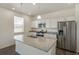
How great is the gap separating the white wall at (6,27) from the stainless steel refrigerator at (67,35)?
8.90 feet

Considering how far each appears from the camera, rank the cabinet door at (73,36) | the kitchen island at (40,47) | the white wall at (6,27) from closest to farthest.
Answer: the kitchen island at (40,47) → the cabinet door at (73,36) → the white wall at (6,27)

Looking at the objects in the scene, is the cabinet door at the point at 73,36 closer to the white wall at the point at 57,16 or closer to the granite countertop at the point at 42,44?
the white wall at the point at 57,16

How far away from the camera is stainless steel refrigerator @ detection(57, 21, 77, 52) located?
12.1ft

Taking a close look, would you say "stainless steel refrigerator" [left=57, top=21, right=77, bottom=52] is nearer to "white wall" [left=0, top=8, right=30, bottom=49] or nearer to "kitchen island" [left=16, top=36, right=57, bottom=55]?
"kitchen island" [left=16, top=36, right=57, bottom=55]

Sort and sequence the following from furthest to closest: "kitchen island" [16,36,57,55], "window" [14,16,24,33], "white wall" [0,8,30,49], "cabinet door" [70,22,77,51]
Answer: "window" [14,16,24,33]
"white wall" [0,8,30,49]
"cabinet door" [70,22,77,51]
"kitchen island" [16,36,57,55]

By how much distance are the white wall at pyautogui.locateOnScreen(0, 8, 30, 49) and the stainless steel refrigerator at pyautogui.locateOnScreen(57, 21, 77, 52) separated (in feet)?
8.90

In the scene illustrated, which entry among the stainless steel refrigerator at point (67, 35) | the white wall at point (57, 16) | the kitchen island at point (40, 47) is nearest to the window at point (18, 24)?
the white wall at point (57, 16)

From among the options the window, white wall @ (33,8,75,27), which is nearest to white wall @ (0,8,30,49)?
the window

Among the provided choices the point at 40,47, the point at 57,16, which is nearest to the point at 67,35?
the point at 57,16

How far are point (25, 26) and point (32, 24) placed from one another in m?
0.68

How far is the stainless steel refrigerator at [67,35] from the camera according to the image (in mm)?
3695

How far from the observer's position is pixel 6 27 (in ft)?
14.5
